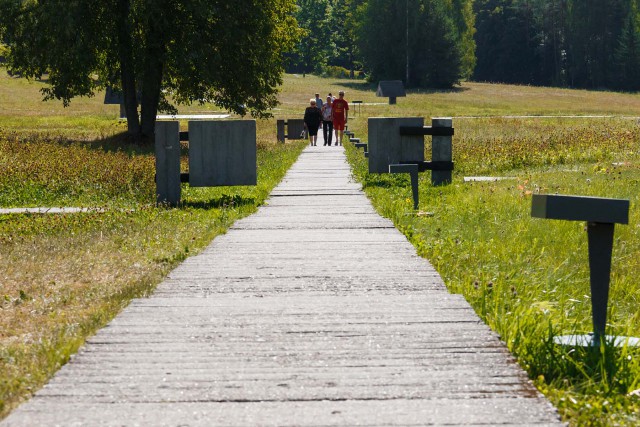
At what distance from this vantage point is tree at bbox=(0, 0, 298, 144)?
2967cm

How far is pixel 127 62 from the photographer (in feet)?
103

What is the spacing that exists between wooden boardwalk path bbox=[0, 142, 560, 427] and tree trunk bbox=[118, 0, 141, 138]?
78.8 feet

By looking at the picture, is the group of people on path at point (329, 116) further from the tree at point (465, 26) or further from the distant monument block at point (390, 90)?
the tree at point (465, 26)

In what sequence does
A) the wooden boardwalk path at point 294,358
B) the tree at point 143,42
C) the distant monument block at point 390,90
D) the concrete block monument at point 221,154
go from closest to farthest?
the wooden boardwalk path at point 294,358, the concrete block monument at point 221,154, the tree at point 143,42, the distant monument block at point 390,90

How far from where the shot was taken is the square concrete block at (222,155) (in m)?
14.6

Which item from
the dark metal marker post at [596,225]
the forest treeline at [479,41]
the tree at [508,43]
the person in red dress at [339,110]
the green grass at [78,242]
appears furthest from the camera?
the tree at [508,43]

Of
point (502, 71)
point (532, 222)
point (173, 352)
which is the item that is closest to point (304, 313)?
point (173, 352)

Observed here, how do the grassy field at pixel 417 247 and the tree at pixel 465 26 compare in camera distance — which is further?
the tree at pixel 465 26

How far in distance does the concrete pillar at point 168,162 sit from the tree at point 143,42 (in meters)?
15.9

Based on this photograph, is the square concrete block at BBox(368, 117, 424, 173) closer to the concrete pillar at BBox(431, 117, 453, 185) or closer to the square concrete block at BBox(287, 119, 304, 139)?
the concrete pillar at BBox(431, 117, 453, 185)

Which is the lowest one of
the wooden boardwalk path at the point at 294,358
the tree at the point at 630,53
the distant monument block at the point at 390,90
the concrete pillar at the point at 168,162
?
the wooden boardwalk path at the point at 294,358

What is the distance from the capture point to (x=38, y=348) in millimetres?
5652

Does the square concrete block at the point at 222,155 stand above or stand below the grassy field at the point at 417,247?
above

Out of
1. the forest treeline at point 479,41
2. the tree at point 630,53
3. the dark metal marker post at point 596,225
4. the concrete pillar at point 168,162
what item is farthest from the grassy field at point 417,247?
the tree at point 630,53
